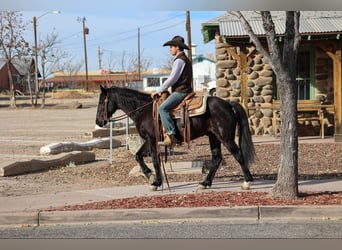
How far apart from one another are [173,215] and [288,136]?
2.14 metres

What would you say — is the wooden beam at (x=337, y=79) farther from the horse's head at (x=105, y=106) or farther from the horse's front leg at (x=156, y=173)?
the horse's head at (x=105, y=106)

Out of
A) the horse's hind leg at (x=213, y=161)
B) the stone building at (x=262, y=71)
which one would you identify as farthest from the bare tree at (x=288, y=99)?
the stone building at (x=262, y=71)

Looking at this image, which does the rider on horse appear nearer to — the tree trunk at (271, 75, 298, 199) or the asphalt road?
the tree trunk at (271, 75, 298, 199)

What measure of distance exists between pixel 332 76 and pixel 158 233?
12608 millimetres

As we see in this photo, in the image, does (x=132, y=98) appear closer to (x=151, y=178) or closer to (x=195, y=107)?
(x=195, y=107)

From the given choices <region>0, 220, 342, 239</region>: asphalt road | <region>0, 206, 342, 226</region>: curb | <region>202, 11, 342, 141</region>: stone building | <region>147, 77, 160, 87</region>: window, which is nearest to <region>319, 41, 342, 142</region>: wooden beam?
<region>202, 11, 342, 141</region>: stone building

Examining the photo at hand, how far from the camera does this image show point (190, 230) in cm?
735

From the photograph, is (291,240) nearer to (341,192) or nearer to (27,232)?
(341,192)

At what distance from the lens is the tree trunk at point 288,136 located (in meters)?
8.51

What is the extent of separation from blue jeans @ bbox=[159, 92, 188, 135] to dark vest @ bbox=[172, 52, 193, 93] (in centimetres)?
9

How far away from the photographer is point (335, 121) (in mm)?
16875

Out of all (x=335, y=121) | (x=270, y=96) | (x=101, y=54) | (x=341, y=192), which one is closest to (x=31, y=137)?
(x=270, y=96)

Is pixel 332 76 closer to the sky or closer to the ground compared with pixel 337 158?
closer to the sky

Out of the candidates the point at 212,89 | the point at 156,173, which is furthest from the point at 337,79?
the point at 212,89
